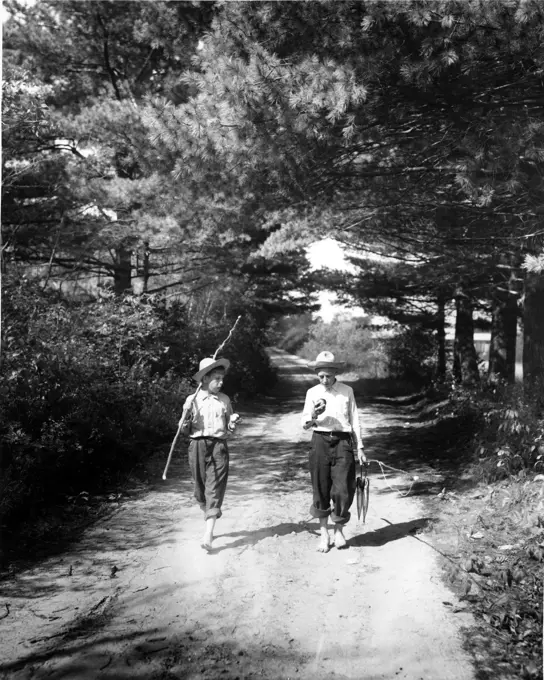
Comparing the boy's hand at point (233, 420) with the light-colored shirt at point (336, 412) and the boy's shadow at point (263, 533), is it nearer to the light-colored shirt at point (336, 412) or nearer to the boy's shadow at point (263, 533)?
the light-colored shirt at point (336, 412)

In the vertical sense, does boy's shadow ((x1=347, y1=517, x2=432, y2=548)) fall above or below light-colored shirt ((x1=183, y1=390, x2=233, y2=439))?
below

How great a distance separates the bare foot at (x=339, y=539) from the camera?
6.10 metres

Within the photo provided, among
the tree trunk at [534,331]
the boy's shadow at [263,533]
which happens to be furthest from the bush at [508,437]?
the boy's shadow at [263,533]

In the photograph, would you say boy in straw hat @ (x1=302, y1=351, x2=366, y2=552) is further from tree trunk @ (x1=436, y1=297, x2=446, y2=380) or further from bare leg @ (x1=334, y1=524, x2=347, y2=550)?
tree trunk @ (x1=436, y1=297, x2=446, y2=380)

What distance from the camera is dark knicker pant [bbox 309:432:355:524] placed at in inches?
242

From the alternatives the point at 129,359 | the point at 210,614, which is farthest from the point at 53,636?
the point at 129,359

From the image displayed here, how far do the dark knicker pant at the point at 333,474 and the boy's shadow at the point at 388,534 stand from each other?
0.39m

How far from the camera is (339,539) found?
6137mm

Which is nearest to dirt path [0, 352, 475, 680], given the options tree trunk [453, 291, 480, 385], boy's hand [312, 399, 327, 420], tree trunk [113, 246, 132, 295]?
boy's hand [312, 399, 327, 420]

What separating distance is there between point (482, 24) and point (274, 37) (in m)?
2.17

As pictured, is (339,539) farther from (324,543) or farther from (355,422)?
(355,422)

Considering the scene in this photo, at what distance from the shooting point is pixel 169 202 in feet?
30.2

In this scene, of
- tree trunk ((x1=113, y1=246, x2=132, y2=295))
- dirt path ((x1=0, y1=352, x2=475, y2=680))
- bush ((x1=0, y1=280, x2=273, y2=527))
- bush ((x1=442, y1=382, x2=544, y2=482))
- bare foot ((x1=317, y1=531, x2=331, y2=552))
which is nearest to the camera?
dirt path ((x1=0, y1=352, x2=475, y2=680))

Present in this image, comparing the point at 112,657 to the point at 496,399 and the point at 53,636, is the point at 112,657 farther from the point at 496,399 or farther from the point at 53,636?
the point at 496,399
